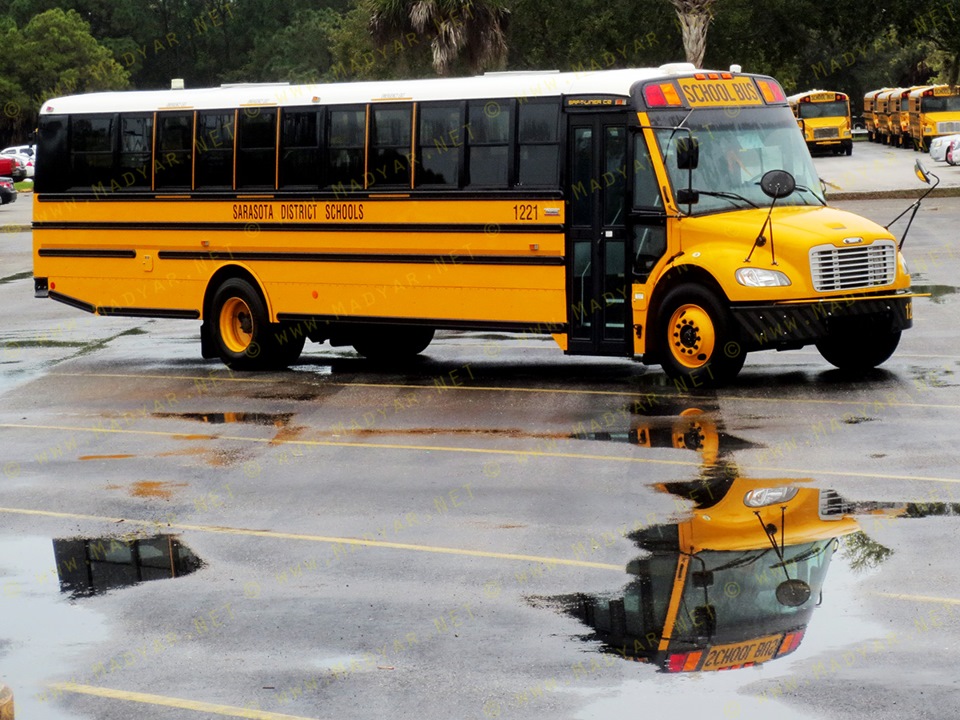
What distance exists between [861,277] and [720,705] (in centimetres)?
869

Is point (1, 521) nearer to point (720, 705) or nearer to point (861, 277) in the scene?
point (720, 705)

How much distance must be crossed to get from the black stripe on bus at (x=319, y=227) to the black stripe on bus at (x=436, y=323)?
84 cm

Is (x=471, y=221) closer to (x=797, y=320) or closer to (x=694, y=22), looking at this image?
(x=797, y=320)

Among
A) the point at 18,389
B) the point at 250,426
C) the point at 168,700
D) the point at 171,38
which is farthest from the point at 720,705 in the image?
the point at 171,38

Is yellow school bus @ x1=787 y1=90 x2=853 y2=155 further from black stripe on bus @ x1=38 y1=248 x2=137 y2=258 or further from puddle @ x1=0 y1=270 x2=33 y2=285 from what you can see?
black stripe on bus @ x1=38 y1=248 x2=137 y2=258

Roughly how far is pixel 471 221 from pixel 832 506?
6.93 meters

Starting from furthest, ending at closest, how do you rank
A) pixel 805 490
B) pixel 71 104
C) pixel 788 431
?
pixel 71 104 → pixel 788 431 → pixel 805 490

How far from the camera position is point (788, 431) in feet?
41.9

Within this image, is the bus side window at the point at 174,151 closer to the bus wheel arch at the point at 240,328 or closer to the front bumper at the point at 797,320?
the bus wheel arch at the point at 240,328

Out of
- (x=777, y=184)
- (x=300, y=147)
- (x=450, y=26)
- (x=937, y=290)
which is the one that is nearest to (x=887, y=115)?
(x=450, y=26)

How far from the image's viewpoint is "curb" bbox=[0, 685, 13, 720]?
5.88m

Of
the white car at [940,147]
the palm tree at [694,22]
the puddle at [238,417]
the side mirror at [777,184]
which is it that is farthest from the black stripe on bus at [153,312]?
the white car at [940,147]

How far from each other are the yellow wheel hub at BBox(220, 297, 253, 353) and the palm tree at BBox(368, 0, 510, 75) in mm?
30785

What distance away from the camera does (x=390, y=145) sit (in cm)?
1695
